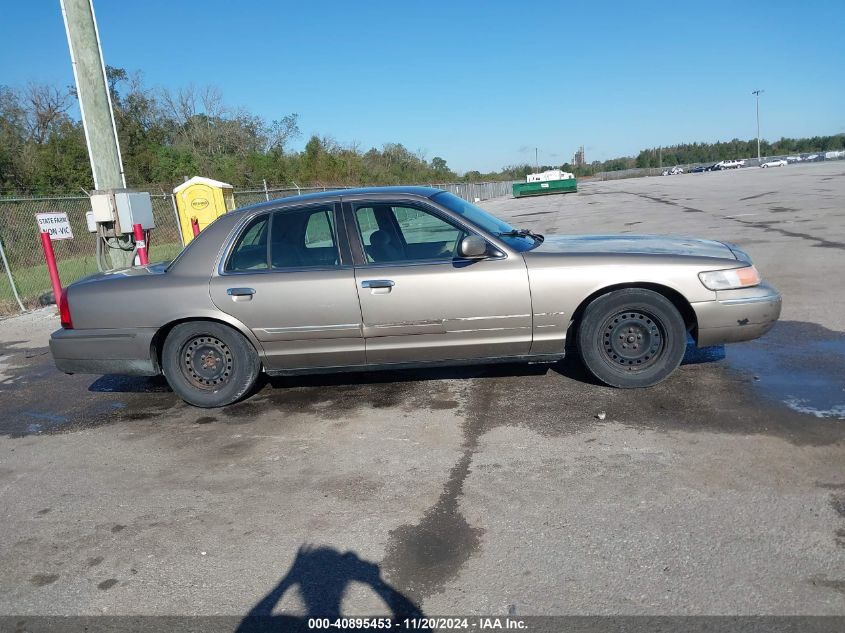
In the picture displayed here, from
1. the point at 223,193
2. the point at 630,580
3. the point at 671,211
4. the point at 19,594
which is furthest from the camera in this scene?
the point at 671,211

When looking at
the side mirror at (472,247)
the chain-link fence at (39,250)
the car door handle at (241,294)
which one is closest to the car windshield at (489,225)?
the side mirror at (472,247)

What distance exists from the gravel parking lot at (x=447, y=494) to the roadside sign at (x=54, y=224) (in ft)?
14.6

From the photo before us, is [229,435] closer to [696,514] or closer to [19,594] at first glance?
[19,594]

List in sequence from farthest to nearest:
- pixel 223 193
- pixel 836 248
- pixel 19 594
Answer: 1. pixel 223 193
2. pixel 836 248
3. pixel 19 594

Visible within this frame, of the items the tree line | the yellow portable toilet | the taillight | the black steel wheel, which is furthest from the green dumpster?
the taillight

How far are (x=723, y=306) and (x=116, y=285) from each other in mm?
4659

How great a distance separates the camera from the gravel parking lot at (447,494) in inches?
109

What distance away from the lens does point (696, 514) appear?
10.4 feet

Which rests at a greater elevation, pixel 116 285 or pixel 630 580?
pixel 116 285

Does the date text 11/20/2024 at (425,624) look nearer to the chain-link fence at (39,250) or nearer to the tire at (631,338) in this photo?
the tire at (631,338)

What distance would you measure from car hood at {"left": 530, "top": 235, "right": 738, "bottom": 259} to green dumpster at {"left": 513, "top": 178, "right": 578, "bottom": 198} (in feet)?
164

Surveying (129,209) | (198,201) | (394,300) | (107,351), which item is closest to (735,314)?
(394,300)

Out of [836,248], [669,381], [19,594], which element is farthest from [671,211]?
[19,594]

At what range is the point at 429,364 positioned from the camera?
5051 mm
